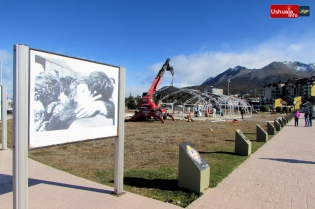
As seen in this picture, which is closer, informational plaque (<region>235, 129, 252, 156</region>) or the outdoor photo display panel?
the outdoor photo display panel

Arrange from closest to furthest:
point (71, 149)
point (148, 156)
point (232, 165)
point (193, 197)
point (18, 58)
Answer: point (18, 58), point (193, 197), point (232, 165), point (148, 156), point (71, 149)

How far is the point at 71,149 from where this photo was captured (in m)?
8.88

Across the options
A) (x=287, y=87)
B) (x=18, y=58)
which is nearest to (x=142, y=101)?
(x=18, y=58)

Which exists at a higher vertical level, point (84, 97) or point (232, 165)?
point (84, 97)

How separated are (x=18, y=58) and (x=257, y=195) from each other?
449 cm

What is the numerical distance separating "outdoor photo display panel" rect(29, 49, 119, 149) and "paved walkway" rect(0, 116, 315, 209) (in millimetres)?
1161

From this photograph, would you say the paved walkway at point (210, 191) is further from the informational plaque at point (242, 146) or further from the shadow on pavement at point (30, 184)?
the informational plaque at point (242, 146)

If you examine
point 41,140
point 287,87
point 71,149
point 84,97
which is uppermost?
point 287,87

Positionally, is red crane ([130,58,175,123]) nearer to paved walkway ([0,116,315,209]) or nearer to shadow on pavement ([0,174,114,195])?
paved walkway ([0,116,315,209])

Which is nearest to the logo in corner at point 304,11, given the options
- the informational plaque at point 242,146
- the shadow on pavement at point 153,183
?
the informational plaque at point 242,146

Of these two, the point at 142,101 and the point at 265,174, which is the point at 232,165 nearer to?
the point at 265,174

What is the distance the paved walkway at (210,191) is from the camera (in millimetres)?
3996

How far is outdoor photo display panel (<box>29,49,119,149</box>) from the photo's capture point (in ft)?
10.4

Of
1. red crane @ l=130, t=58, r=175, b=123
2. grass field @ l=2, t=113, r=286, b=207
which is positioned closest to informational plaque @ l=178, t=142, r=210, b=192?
grass field @ l=2, t=113, r=286, b=207
